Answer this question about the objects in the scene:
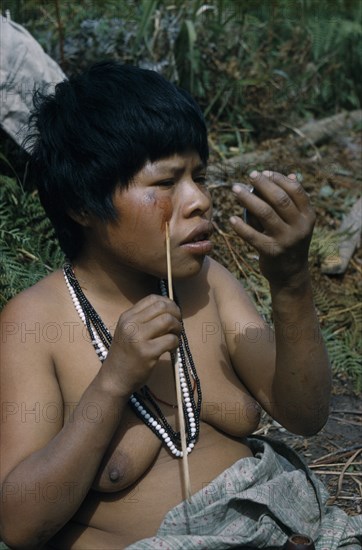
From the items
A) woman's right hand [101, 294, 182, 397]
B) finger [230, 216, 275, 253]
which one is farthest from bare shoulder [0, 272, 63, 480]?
finger [230, 216, 275, 253]

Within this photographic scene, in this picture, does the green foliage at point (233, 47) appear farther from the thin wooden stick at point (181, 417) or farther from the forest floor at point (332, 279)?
the thin wooden stick at point (181, 417)

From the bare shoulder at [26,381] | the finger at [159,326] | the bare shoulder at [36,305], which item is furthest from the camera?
the bare shoulder at [36,305]

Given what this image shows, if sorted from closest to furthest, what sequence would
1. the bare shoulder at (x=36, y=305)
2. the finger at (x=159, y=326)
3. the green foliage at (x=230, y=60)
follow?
the finger at (x=159, y=326)
the bare shoulder at (x=36, y=305)
the green foliage at (x=230, y=60)

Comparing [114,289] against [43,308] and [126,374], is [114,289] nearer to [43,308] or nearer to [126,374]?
[43,308]

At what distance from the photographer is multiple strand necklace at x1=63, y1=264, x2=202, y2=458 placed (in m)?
2.24

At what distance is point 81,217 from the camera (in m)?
2.33

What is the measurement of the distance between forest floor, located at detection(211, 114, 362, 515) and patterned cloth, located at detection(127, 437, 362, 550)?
632mm

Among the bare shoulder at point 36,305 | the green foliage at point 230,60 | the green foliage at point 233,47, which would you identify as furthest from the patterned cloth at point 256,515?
the green foliage at point 233,47

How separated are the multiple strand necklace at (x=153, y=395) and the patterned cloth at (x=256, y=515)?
158 millimetres

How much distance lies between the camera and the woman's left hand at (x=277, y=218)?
5.99 ft

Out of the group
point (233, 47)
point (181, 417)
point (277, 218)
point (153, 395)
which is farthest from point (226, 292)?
point (233, 47)

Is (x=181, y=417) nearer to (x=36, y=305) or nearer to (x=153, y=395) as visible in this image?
(x=153, y=395)

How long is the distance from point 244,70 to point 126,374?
374 centimetres

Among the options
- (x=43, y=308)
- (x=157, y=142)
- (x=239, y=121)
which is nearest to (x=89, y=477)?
(x=43, y=308)
